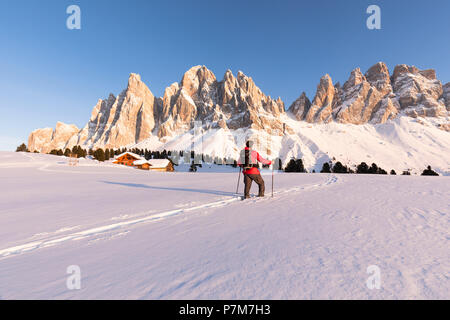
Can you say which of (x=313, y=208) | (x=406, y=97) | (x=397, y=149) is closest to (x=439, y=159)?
(x=397, y=149)

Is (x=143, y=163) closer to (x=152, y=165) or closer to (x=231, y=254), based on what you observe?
(x=152, y=165)

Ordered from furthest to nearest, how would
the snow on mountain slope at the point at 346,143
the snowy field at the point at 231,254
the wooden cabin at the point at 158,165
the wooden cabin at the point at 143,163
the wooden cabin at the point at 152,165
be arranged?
1. the snow on mountain slope at the point at 346,143
2. the wooden cabin at the point at 158,165
3. the wooden cabin at the point at 143,163
4. the wooden cabin at the point at 152,165
5. the snowy field at the point at 231,254

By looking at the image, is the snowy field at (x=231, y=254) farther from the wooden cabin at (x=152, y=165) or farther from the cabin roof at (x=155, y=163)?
the cabin roof at (x=155, y=163)

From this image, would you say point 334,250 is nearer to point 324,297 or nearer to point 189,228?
point 324,297

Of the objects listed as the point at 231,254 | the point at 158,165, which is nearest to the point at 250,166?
the point at 231,254

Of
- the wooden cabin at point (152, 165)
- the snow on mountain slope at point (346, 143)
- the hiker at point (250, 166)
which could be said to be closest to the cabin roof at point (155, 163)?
the wooden cabin at point (152, 165)

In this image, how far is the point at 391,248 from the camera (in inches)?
104

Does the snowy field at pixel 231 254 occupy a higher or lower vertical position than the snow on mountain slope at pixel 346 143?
lower

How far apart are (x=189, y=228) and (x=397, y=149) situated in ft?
658

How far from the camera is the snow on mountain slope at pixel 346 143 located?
13562 cm

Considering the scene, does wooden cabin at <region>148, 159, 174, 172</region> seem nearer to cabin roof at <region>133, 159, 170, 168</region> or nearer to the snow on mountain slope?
cabin roof at <region>133, 159, 170, 168</region>

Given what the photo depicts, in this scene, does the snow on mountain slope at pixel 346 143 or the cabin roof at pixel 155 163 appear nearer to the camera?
the cabin roof at pixel 155 163

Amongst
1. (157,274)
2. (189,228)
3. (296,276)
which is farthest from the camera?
(189,228)

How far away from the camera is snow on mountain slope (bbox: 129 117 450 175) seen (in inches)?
5340
